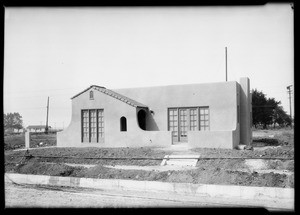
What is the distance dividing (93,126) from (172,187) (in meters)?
10.7

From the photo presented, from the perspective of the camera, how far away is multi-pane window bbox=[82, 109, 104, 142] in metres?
19.9

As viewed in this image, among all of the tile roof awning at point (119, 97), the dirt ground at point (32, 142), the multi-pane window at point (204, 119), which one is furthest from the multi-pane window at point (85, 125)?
the multi-pane window at point (204, 119)

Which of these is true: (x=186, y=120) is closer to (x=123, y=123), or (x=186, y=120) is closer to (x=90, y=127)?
(x=123, y=123)

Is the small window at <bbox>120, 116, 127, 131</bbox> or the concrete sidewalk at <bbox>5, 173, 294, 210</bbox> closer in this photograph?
the concrete sidewalk at <bbox>5, 173, 294, 210</bbox>

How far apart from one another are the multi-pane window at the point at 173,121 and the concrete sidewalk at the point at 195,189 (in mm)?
8499

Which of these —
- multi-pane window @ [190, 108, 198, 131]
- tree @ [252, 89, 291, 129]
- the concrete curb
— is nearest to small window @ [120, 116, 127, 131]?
multi-pane window @ [190, 108, 198, 131]

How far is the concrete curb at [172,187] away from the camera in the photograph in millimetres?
9422

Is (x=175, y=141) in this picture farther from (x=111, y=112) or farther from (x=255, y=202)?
(x=255, y=202)

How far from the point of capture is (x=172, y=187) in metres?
10.6

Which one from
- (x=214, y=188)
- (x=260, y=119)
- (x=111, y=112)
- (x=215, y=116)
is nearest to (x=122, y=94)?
(x=111, y=112)

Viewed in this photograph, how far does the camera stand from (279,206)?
28.0ft

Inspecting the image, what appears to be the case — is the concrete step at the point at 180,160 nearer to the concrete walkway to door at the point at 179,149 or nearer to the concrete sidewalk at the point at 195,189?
the concrete walkway to door at the point at 179,149

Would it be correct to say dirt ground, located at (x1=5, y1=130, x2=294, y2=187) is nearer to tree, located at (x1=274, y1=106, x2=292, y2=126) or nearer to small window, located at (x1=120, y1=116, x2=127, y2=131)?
small window, located at (x1=120, y1=116, x2=127, y2=131)
